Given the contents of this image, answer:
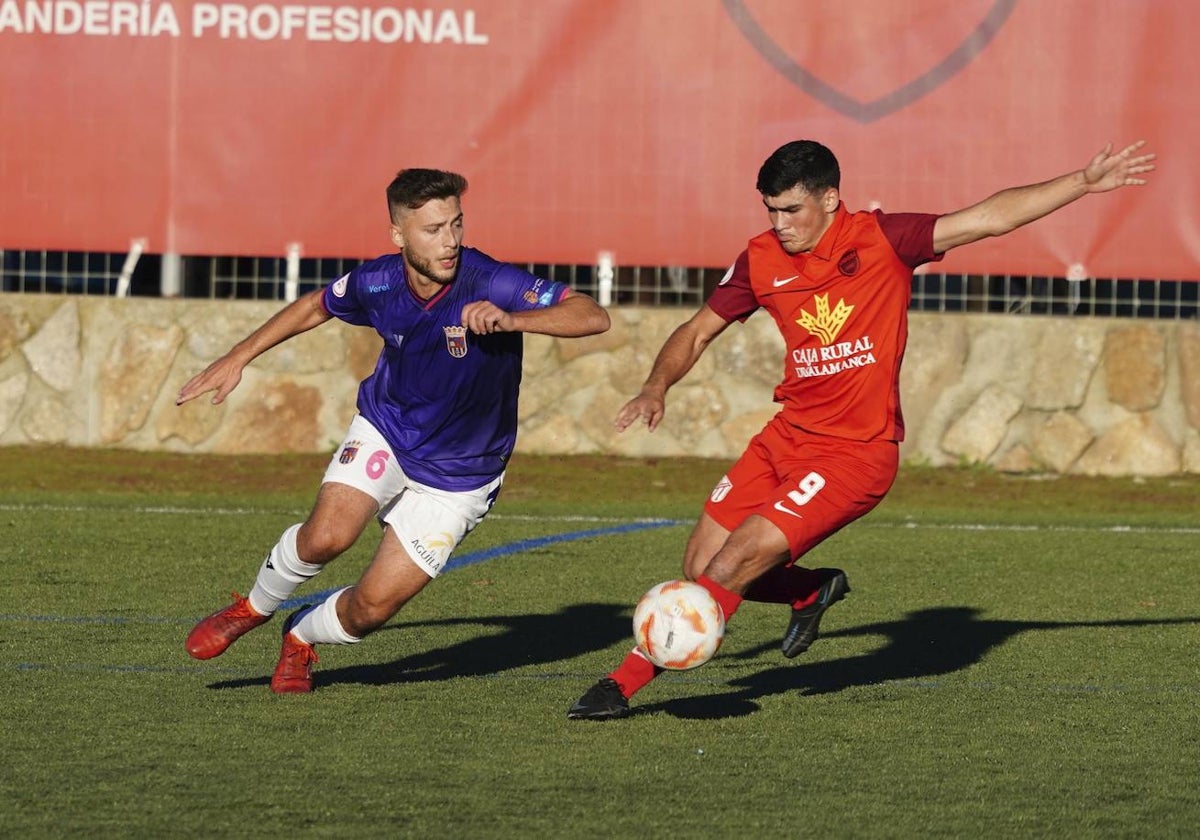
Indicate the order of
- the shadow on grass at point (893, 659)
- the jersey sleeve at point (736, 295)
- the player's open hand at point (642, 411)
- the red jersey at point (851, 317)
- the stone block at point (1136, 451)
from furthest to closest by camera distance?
the stone block at point (1136, 451) → the jersey sleeve at point (736, 295) → the red jersey at point (851, 317) → the shadow on grass at point (893, 659) → the player's open hand at point (642, 411)

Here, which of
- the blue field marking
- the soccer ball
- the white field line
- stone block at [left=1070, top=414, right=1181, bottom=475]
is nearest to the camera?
the soccer ball

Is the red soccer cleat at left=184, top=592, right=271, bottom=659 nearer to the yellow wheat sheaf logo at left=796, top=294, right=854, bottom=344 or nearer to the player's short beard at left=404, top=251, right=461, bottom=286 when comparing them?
the player's short beard at left=404, top=251, right=461, bottom=286

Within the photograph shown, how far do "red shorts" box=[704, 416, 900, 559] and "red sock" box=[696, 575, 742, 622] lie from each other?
0.28 m

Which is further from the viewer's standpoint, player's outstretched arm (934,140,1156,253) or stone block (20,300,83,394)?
stone block (20,300,83,394)

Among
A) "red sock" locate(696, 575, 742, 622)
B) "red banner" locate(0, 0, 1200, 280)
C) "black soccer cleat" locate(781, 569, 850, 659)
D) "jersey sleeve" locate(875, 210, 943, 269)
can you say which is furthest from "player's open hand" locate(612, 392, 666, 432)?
"red banner" locate(0, 0, 1200, 280)

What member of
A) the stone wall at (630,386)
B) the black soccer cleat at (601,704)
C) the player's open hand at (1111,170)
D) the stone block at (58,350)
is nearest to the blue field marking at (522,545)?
the stone wall at (630,386)

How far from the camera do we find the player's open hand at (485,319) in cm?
622

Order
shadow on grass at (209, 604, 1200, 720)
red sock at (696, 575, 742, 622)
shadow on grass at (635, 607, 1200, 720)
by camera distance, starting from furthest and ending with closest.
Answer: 1. shadow on grass at (209, 604, 1200, 720)
2. shadow on grass at (635, 607, 1200, 720)
3. red sock at (696, 575, 742, 622)

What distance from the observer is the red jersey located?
269 inches

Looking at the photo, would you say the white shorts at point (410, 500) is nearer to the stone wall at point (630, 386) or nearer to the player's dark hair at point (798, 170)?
the player's dark hair at point (798, 170)

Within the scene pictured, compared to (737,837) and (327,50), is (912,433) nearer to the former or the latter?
(327,50)

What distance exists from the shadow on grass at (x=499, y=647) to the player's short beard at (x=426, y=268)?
141 centimetres

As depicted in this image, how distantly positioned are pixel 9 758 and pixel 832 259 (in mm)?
3127

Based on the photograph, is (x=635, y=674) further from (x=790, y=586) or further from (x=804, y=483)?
(x=790, y=586)
